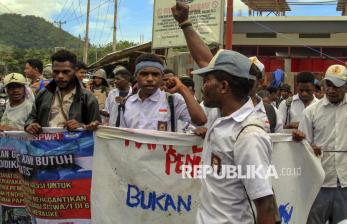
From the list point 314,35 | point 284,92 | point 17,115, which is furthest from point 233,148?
point 314,35

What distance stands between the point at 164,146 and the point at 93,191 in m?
0.74

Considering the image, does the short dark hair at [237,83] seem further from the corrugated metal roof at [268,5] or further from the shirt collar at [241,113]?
the corrugated metal roof at [268,5]

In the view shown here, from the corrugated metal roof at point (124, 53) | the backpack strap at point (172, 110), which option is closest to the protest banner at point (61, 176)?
the backpack strap at point (172, 110)

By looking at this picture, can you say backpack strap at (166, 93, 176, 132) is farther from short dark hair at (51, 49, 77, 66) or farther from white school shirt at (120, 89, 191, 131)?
short dark hair at (51, 49, 77, 66)

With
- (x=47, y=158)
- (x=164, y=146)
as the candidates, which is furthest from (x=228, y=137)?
(x=47, y=158)

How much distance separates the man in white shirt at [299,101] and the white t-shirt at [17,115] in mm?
2966

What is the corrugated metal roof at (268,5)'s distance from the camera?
25417mm

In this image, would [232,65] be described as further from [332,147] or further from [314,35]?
[314,35]

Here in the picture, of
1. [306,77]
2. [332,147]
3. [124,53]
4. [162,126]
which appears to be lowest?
[332,147]

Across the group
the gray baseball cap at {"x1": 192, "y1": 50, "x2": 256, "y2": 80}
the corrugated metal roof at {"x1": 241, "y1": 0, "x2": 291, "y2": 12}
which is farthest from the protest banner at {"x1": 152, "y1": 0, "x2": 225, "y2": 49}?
the corrugated metal roof at {"x1": 241, "y1": 0, "x2": 291, "y2": 12}

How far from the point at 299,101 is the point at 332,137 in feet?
6.62

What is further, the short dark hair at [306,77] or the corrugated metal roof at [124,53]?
the corrugated metal roof at [124,53]

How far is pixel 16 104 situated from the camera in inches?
220

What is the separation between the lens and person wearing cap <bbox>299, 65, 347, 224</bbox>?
452cm
